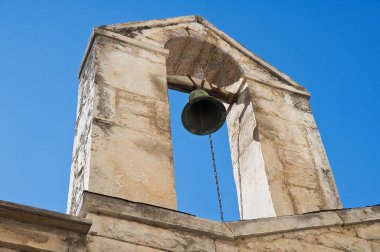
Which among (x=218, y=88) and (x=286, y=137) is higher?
(x=218, y=88)

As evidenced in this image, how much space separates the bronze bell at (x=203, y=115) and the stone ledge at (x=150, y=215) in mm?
1548

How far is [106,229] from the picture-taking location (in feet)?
11.2

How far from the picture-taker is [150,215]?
3.55m

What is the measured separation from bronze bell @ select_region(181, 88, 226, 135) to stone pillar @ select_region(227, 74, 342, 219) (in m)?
0.35

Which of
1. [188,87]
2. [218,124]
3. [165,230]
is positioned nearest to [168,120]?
[218,124]

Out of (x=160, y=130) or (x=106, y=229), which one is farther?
(x=160, y=130)

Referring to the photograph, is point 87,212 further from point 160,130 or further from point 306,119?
point 306,119

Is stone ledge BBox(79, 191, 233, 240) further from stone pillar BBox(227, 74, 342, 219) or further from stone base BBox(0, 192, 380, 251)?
stone pillar BBox(227, 74, 342, 219)

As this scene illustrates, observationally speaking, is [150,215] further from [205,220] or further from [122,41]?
[122,41]

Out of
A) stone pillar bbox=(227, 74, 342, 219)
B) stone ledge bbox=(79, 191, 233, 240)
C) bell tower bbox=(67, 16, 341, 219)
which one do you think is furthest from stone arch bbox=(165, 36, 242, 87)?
stone ledge bbox=(79, 191, 233, 240)

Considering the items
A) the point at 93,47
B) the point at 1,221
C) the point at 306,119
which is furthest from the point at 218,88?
the point at 1,221

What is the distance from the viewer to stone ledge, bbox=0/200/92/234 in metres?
3.13

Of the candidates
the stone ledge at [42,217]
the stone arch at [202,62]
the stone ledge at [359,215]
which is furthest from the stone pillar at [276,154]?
the stone ledge at [42,217]

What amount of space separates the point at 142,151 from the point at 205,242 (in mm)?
1038
